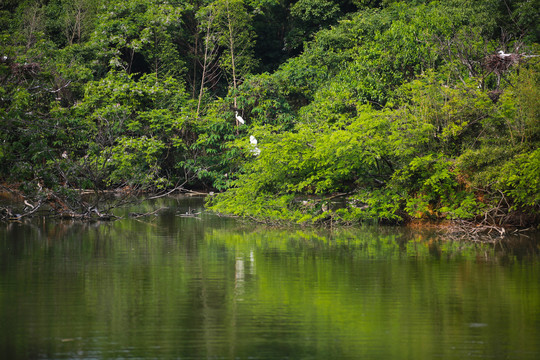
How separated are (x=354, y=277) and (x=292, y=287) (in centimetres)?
128

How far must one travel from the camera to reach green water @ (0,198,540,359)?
6.95m

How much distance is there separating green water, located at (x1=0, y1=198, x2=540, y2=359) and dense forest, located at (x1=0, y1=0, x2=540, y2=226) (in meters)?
3.28

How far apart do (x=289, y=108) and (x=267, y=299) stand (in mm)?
23102

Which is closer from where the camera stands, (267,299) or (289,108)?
(267,299)

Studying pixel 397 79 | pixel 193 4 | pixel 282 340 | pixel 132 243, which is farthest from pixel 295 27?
pixel 282 340

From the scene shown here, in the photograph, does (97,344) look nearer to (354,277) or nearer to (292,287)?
(292,287)

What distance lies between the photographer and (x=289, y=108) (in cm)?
3186

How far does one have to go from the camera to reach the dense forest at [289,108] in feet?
60.6

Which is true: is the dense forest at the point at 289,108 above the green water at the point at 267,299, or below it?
above

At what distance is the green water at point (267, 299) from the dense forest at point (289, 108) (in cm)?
328

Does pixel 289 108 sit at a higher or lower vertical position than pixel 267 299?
higher

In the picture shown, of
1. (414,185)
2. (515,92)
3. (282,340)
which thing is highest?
(515,92)

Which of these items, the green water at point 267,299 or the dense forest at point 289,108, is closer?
the green water at point 267,299

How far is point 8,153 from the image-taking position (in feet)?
64.5
